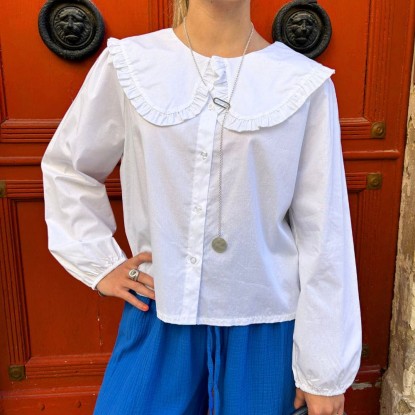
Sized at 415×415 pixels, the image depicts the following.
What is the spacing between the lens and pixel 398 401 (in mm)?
1565

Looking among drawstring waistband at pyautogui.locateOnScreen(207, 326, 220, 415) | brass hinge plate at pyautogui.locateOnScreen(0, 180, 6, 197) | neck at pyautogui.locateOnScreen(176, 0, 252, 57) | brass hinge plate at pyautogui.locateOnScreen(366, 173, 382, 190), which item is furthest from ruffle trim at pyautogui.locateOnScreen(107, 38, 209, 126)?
brass hinge plate at pyautogui.locateOnScreen(366, 173, 382, 190)

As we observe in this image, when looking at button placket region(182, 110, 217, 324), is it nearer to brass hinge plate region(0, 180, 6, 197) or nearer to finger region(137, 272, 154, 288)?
finger region(137, 272, 154, 288)

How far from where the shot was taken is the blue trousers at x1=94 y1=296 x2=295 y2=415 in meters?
1.05

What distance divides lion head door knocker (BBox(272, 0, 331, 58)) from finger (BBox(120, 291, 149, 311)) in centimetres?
84

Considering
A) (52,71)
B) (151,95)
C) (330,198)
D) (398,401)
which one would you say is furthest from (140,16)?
(398,401)

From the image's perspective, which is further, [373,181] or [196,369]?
[373,181]

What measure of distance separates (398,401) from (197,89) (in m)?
1.23

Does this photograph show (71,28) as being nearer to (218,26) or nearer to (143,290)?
(218,26)

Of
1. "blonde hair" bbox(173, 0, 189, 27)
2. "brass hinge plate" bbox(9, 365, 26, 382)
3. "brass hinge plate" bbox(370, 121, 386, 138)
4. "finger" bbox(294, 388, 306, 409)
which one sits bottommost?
"brass hinge plate" bbox(9, 365, 26, 382)

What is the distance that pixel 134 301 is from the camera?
1.10 meters

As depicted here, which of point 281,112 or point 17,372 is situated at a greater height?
point 281,112

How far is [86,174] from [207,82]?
0.36 meters

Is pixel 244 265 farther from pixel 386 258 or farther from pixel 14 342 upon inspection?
pixel 14 342

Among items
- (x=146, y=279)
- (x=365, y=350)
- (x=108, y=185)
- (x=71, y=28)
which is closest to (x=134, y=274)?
(x=146, y=279)
